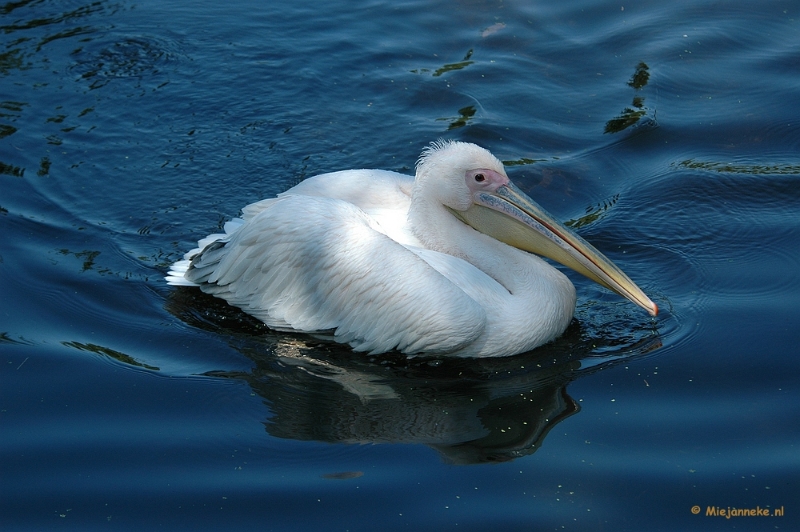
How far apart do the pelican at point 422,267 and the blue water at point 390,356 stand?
15cm

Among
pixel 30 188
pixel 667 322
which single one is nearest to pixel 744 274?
pixel 667 322

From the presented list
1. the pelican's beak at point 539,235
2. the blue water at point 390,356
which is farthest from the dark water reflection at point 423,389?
the pelican's beak at point 539,235

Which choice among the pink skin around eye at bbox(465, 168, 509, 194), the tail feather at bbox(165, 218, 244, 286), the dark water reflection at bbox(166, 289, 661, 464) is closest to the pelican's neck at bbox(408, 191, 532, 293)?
the pink skin around eye at bbox(465, 168, 509, 194)

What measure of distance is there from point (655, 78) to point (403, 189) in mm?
3134

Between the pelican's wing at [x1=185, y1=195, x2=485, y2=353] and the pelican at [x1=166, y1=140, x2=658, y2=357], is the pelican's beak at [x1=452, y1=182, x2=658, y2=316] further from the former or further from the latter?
the pelican's wing at [x1=185, y1=195, x2=485, y2=353]

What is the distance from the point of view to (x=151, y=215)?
625cm

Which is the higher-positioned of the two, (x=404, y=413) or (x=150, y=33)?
(x=150, y=33)

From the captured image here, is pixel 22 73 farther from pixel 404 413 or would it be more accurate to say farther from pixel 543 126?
pixel 404 413

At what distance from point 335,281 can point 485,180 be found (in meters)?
0.92

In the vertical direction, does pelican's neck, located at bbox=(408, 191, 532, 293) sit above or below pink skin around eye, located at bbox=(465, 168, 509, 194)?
below

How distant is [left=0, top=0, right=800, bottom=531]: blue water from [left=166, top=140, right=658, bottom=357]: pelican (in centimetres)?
15

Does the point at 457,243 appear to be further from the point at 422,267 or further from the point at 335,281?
the point at 335,281

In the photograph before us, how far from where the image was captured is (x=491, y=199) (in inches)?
203

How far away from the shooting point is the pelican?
4.87 meters
